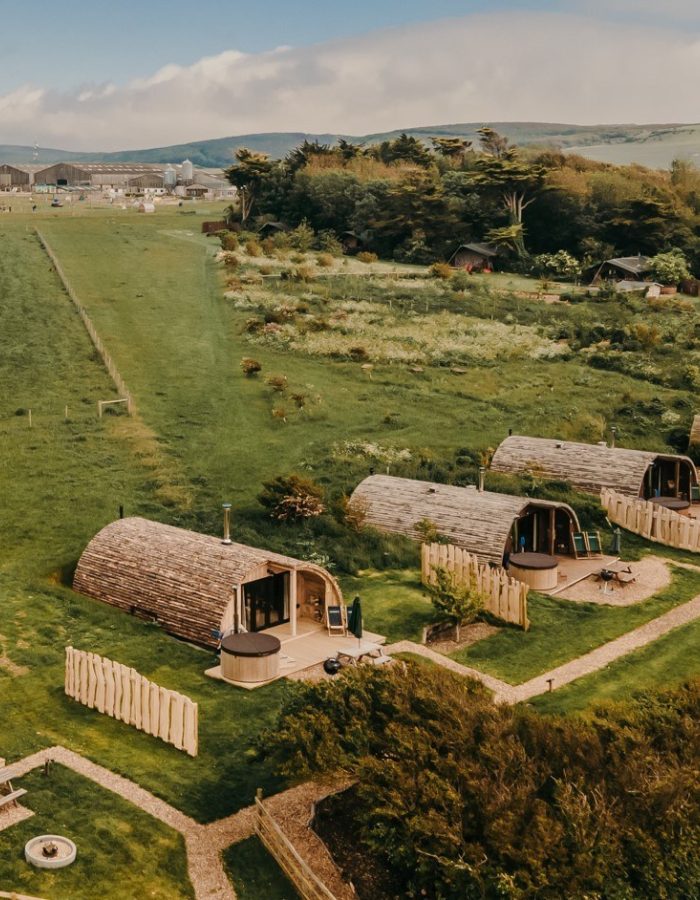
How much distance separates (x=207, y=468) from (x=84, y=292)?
37504 mm

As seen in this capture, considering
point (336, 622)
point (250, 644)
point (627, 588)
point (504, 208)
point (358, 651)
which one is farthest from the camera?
point (504, 208)

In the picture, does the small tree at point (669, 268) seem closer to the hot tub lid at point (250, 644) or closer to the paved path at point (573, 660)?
the paved path at point (573, 660)

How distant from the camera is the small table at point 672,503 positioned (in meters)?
42.9

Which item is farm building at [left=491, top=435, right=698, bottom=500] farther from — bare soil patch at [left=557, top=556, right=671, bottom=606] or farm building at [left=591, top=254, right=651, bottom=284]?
farm building at [left=591, top=254, right=651, bottom=284]

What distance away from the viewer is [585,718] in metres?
21.8

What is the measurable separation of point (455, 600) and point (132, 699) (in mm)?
10321

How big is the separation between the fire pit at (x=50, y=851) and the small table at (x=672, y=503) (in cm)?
2925

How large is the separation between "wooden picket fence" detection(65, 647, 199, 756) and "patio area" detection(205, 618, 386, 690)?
11.1 ft

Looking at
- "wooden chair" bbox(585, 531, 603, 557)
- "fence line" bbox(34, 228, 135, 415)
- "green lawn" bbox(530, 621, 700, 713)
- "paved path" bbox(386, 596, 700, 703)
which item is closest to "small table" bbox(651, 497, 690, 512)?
"wooden chair" bbox(585, 531, 603, 557)

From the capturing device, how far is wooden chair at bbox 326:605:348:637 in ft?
100

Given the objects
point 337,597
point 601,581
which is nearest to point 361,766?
point 337,597

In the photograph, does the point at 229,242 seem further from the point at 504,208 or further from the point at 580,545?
the point at 580,545

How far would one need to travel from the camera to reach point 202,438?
160 ft

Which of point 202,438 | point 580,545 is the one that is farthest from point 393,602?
point 202,438
